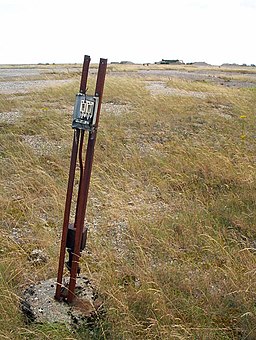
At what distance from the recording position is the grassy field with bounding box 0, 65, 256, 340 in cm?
257

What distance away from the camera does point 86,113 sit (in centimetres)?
224

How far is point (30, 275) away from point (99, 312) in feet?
2.59

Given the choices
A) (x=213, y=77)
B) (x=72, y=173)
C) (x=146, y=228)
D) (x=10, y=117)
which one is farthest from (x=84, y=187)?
(x=213, y=77)

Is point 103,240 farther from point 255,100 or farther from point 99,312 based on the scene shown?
point 255,100

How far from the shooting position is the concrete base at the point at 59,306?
239cm

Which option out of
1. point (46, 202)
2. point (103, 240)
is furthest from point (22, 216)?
point (103, 240)

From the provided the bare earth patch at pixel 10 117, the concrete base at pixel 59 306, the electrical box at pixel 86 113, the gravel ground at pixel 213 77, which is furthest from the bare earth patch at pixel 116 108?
the gravel ground at pixel 213 77

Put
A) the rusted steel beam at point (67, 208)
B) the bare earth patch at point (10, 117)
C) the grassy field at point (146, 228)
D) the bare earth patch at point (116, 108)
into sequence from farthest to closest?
the bare earth patch at point (116, 108), the bare earth patch at point (10, 117), the grassy field at point (146, 228), the rusted steel beam at point (67, 208)

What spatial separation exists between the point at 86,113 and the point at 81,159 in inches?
14.1

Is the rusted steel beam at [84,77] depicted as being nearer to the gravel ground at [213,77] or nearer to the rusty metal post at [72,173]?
the rusty metal post at [72,173]

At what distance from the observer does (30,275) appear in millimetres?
3025

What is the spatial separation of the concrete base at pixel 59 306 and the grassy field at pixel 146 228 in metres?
0.07

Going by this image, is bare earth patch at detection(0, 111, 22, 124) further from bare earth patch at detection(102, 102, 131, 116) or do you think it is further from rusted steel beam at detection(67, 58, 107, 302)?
rusted steel beam at detection(67, 58, 107, 302)

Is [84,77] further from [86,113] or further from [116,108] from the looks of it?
[116,108]
